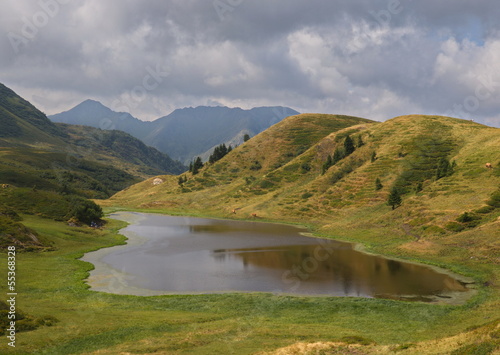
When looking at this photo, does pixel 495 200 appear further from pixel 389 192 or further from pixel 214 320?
pixel 214 320

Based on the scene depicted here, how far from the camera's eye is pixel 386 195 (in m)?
108

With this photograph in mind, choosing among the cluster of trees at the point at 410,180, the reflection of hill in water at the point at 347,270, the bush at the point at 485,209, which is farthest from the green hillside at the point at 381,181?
the reflection of hill in water at the point at 347,270

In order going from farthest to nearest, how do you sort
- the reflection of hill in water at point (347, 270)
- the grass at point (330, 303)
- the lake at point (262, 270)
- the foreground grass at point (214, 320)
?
the reflection of hill in water at point (347, 270)
the lake at point (262, 270)
the foreground grass at point (214, 320)
the grass at point (330, 303)

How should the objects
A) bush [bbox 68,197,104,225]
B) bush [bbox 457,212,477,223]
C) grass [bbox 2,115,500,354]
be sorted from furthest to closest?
bush [bbox 68,197,104,225]
bush [bbox 457,212,477,223]
grass [bbox 2,115,500,354]

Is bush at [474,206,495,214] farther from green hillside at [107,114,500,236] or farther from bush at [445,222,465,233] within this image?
bush at [445,222,465,233]

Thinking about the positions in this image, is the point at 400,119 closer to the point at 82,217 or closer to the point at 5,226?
the point at 82,217

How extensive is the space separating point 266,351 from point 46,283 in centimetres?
3343

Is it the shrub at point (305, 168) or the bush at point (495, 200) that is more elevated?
the shrub at point (305, 168)

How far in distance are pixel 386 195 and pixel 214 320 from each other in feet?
295

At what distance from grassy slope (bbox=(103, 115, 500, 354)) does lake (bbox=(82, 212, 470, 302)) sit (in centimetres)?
615

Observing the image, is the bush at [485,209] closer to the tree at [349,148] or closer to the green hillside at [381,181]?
the green hillside at [381,181]

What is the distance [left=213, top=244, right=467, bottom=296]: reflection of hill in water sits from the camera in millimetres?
43875

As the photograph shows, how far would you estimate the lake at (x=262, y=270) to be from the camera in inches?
1693

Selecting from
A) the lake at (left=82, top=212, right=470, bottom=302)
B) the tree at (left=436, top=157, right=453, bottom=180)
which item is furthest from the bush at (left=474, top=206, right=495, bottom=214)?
the tree at (left=436, top=157, right=453, bottom=180)
